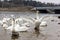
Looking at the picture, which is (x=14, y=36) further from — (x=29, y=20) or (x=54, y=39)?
(x=29, y=20)

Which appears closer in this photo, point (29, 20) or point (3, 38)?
point (3, 38)

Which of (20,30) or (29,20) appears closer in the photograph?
(20,30)

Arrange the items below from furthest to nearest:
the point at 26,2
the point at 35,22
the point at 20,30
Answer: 1. the point at 26,2
2. the point at 35,22
3. the point at 20,30

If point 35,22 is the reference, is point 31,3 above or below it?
below

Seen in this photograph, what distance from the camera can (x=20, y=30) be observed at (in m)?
23.5

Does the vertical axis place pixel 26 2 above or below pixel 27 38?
below

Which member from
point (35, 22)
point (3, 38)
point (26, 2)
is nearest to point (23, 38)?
point (3, 38)

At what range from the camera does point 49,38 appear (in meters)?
19.5

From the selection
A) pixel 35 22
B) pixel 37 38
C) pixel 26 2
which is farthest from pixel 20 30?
pixel 26 2

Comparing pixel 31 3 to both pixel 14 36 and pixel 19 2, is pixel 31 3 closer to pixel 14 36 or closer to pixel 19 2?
pixel 19 2

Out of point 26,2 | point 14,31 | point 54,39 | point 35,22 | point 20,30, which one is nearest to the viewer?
point 54,39

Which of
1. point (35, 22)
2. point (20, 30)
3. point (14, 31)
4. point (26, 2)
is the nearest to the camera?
point (14, 31)

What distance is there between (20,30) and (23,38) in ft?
12.9

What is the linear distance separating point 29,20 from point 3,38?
7.62 metres
